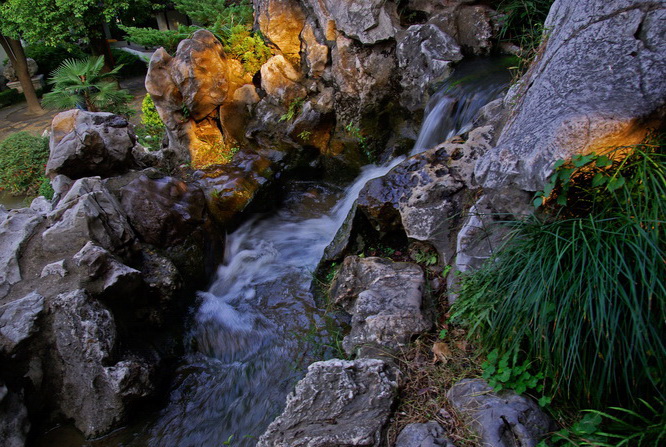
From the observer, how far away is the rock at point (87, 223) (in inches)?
198

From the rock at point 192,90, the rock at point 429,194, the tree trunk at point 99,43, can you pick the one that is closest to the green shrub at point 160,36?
the rock at point 192,90

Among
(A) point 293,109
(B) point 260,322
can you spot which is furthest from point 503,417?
(A) point 293,109

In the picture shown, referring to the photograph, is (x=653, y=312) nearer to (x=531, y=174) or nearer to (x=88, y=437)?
(x=531, y=174)

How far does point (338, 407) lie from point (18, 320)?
11.8ft

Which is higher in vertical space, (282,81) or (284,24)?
(284,24)

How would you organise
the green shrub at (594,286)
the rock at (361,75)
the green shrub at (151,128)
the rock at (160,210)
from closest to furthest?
1. the green shrub at (594,286)
2. the rock at (160,210)
3. the rock at (361,75)
4. the green shrub at (151,128)

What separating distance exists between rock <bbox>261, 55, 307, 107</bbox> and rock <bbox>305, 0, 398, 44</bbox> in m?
1.41

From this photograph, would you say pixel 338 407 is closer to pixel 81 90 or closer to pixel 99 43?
pixel 81 90

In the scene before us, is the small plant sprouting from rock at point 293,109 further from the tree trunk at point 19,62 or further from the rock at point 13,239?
the tree trunk at point 19,62

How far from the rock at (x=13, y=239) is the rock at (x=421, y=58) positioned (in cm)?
622

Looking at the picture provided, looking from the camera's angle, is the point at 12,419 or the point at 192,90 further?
the point at 192,90

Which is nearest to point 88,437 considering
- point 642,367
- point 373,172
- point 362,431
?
point 362,431

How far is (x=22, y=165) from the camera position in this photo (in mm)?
9523

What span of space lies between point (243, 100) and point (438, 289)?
22.5 feet
